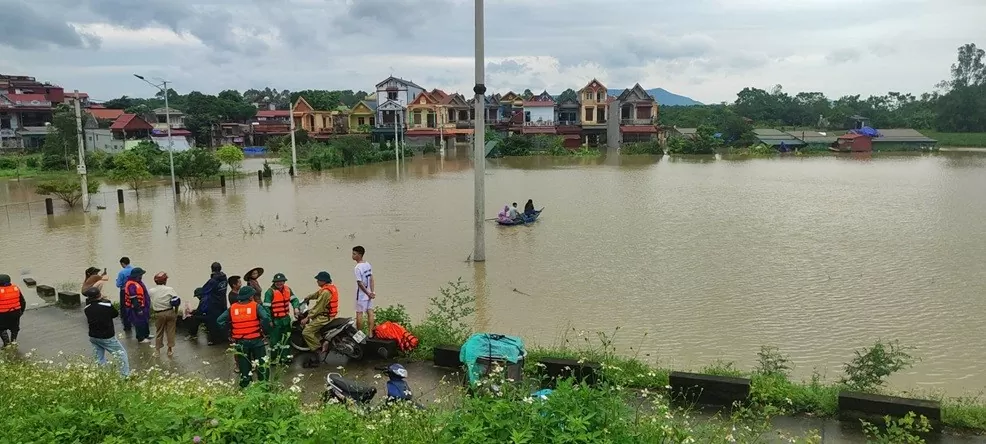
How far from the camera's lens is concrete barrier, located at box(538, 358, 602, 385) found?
6872mm

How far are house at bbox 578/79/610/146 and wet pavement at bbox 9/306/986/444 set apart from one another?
61.6 meters

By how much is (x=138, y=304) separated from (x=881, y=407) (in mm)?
9015

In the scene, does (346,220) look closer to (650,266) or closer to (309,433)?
(650,266)

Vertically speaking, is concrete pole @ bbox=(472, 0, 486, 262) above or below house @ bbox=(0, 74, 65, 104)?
below

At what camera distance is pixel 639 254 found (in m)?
17.2

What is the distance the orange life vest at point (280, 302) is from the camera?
312 inches

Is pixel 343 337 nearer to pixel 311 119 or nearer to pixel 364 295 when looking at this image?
pixel 364 295

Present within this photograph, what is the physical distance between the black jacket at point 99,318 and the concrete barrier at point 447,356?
12.6ft

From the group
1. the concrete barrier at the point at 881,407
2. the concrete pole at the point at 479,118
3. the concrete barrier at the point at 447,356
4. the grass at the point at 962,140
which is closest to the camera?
the concrete barrier at the point at 881,407

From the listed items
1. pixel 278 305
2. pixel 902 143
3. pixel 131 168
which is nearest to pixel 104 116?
pixel 131 168

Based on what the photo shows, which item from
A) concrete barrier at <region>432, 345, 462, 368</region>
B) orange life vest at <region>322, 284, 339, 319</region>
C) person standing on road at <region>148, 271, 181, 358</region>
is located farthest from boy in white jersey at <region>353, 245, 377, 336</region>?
person standing on road at <region>148, 271, 181, 358</region>

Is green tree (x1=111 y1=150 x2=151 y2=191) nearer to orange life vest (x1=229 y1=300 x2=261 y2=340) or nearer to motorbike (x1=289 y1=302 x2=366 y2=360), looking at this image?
motorbike (x1=289 y1=302 x2=366 y2=360)

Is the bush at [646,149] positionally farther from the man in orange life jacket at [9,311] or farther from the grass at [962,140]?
the man in orange life jacket at [9,311]

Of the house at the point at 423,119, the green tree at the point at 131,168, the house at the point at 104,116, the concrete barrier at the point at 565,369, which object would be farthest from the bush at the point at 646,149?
the concrete barrier at the point at 565,369
